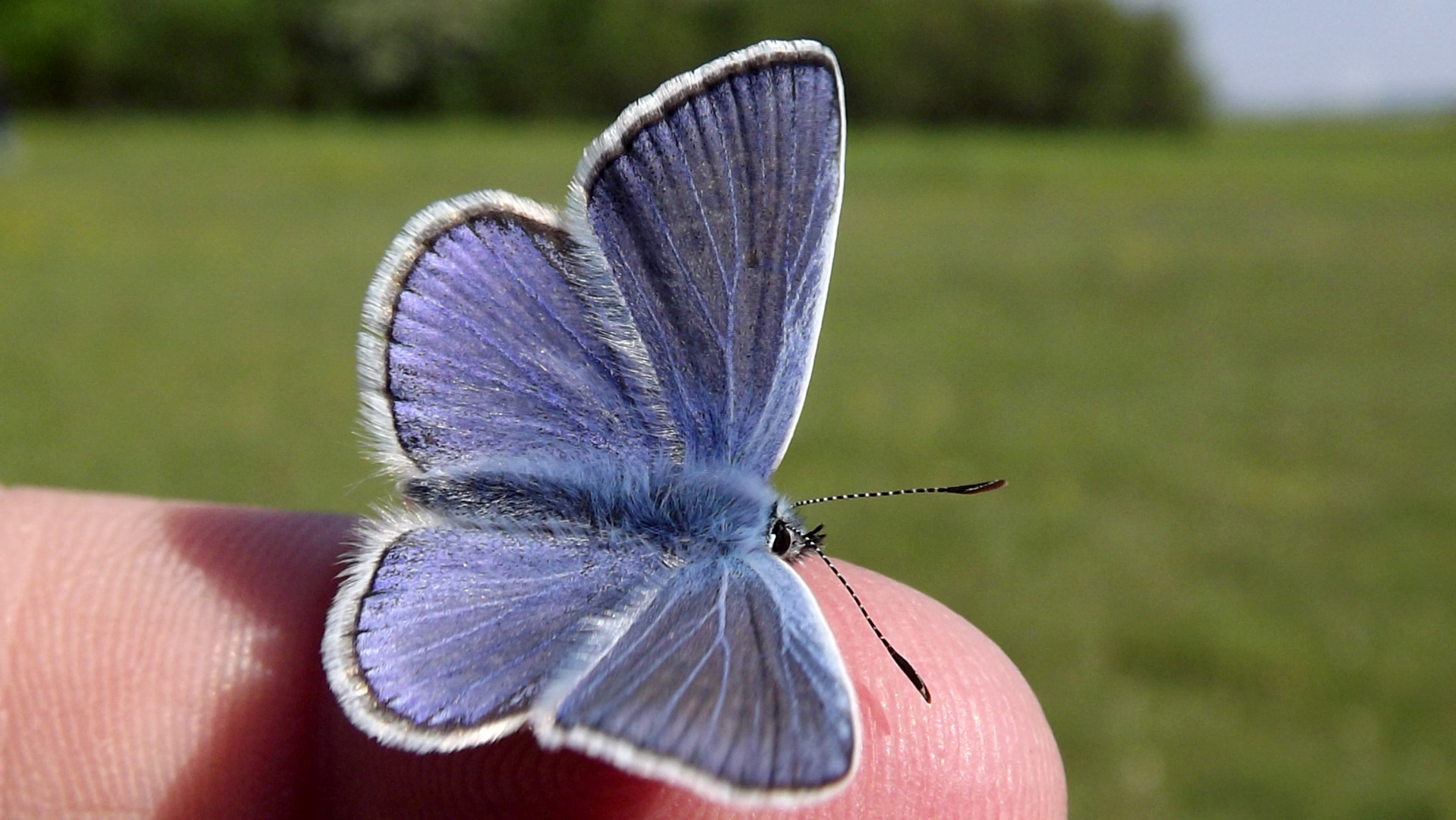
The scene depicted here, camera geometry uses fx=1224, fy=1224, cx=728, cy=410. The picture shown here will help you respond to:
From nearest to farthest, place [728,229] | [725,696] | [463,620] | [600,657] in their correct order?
[725,696]
[600,657]
[463,620]
[728,229]

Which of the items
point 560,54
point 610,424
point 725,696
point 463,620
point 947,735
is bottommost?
point 560,54

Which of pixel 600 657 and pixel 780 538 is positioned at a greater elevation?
pixel 780 538

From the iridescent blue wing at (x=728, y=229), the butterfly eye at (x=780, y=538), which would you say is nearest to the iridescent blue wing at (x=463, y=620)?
the butterfly eye at (x=780, y=538)

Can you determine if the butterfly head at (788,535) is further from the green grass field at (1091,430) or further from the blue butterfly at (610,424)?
the green grass field at (1091,430)

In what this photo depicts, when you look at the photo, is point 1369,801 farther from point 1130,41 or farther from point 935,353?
point 1130,41

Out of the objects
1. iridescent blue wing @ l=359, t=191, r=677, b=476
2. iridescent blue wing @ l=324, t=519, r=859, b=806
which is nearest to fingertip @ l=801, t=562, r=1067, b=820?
iridescent blue wing @ l=324, t=519, r=859, b=806

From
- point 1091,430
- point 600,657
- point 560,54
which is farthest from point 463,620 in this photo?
point 560,54

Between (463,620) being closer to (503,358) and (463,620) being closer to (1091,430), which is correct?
(503,358)

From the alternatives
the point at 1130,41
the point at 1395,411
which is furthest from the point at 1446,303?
the point at 1130,41
